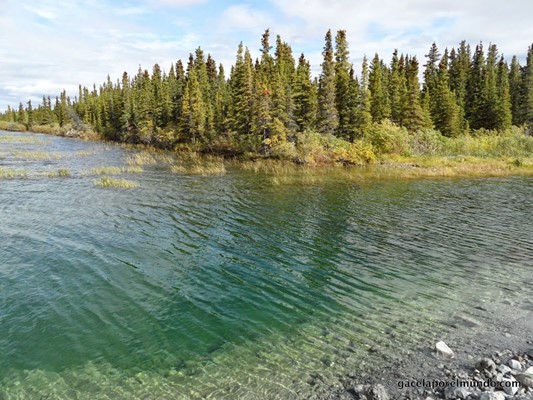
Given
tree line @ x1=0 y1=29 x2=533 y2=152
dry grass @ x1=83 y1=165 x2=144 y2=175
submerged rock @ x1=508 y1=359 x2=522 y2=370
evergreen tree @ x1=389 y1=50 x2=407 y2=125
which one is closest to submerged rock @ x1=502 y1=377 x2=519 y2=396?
submerged rock @ x1=508 y1=359 x2=522 y2=370

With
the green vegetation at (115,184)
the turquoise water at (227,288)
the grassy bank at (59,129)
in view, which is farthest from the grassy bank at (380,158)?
the grassy bank at (59,129)

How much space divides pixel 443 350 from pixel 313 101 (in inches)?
2521

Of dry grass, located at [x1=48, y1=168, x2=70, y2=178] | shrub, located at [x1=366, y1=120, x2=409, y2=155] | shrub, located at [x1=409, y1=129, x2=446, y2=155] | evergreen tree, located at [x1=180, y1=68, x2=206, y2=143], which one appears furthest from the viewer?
evergreen tree, located at [x1=180, y1=68, x2=206, y2=143]

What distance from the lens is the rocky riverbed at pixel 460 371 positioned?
7.00m

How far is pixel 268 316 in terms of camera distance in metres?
10.6

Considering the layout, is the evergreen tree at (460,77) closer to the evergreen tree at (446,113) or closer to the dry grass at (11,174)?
the evergreen tree at (446,113)

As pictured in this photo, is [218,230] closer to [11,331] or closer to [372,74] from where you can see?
[11,331]

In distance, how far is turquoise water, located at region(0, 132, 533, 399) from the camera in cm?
809

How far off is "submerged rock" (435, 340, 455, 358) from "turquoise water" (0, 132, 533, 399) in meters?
0.45

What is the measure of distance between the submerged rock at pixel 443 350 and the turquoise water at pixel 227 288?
45 centimetres

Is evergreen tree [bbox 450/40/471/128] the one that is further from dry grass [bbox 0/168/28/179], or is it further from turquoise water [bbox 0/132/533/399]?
dry grass [bbox 0/168/28/179]

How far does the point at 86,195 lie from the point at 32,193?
4083 millimetres

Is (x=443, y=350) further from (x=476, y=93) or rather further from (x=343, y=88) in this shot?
(x=476, y=93)

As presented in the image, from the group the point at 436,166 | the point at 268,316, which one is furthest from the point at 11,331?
the point at 436,166
